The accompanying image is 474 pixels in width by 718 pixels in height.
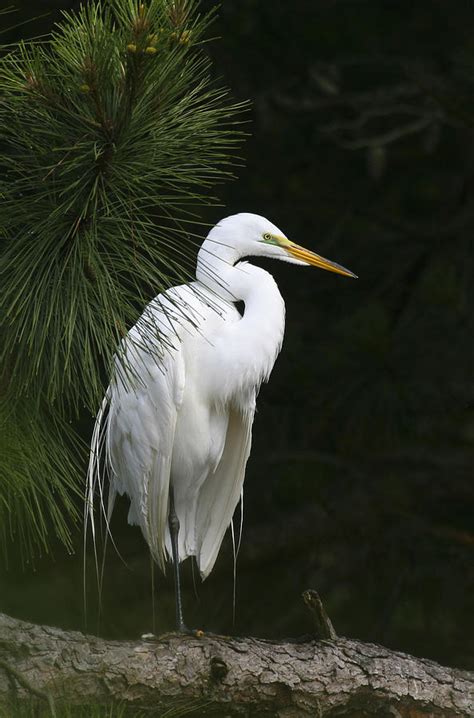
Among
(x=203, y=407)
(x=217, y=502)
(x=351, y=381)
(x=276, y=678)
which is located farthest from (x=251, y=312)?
(x=351, y=381)

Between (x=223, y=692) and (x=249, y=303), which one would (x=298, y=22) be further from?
(x=223, y=692)

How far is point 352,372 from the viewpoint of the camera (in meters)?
2.42

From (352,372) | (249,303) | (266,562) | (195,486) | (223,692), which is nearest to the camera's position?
(223,692)

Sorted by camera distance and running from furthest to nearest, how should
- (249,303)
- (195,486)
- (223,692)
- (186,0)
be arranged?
(195,486) → (249,303) → (223,692) → (186,0)

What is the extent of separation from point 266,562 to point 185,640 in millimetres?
1163

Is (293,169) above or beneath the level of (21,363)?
above

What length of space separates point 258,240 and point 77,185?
845 millimetres

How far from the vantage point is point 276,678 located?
141cm

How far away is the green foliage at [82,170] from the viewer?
0.87m

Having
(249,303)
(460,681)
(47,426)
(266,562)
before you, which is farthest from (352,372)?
(47,426)

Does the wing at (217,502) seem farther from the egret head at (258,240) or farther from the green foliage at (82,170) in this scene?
the green foliage at (82,170)

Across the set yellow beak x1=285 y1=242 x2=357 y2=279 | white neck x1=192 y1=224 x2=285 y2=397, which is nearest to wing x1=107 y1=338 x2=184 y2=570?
white neck x1=192 y1=224 x2=285 y2=397

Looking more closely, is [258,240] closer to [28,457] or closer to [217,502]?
[217,502]

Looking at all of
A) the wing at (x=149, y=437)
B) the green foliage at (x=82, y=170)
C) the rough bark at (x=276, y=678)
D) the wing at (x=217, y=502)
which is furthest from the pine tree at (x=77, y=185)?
the wing at (x=217, y=502)
